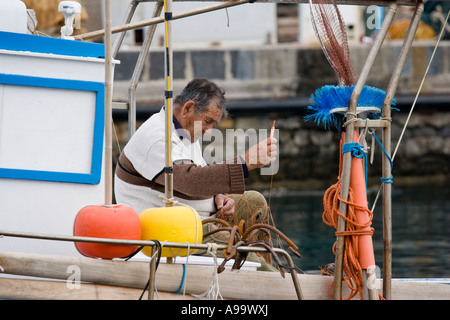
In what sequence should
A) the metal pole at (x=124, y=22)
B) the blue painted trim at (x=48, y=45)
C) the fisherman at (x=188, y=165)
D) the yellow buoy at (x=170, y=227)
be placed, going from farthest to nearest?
1. the metal pole at (x=124, y=22)
2. the fisherman at (x=188, y=165)
3. the blue painted trim at (x=48, y=45)
4. the yellow buoy at (x=170, y=227)

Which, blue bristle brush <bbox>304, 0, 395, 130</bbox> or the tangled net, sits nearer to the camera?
the tangled net

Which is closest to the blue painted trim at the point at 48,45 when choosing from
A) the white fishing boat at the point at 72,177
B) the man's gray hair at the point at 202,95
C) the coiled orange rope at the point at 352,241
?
the white fishing boat at the point at 72,177

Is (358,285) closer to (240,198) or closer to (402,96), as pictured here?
(240,198)

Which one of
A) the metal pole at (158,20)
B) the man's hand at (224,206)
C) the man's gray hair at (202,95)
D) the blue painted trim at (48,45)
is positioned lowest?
the man's hand at (224,206)

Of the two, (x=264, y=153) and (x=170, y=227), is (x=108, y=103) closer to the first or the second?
(x=170, y=227)

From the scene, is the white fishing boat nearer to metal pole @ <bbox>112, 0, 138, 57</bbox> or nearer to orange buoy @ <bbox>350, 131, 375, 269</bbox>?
orange buoy @ <bbox>350, 131, 375, 269</bbox>

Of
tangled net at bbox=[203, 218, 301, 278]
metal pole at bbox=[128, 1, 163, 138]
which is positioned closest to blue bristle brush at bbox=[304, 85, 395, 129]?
tangled net at bbox=[203, 218, 301, 278]

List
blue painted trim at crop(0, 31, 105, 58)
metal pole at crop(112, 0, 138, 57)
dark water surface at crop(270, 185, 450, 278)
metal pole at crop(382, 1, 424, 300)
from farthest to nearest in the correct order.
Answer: dark water surface at crop(270, 185, 450, 278)
metal pole at crop(112, 0, 138, 57)
metal pole at crop(382, 1, 424, 300)
blue painted trim at crop(0, 31, 105, 58)

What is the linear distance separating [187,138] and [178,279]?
958 millimetres

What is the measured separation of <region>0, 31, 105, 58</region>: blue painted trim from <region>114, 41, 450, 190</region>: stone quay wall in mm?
9233

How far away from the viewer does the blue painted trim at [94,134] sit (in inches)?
112

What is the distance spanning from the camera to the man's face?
354cm

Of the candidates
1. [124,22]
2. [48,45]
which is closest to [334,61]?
[48,45]

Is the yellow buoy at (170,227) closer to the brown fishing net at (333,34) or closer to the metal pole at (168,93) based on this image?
the metal pole at (168,93)
